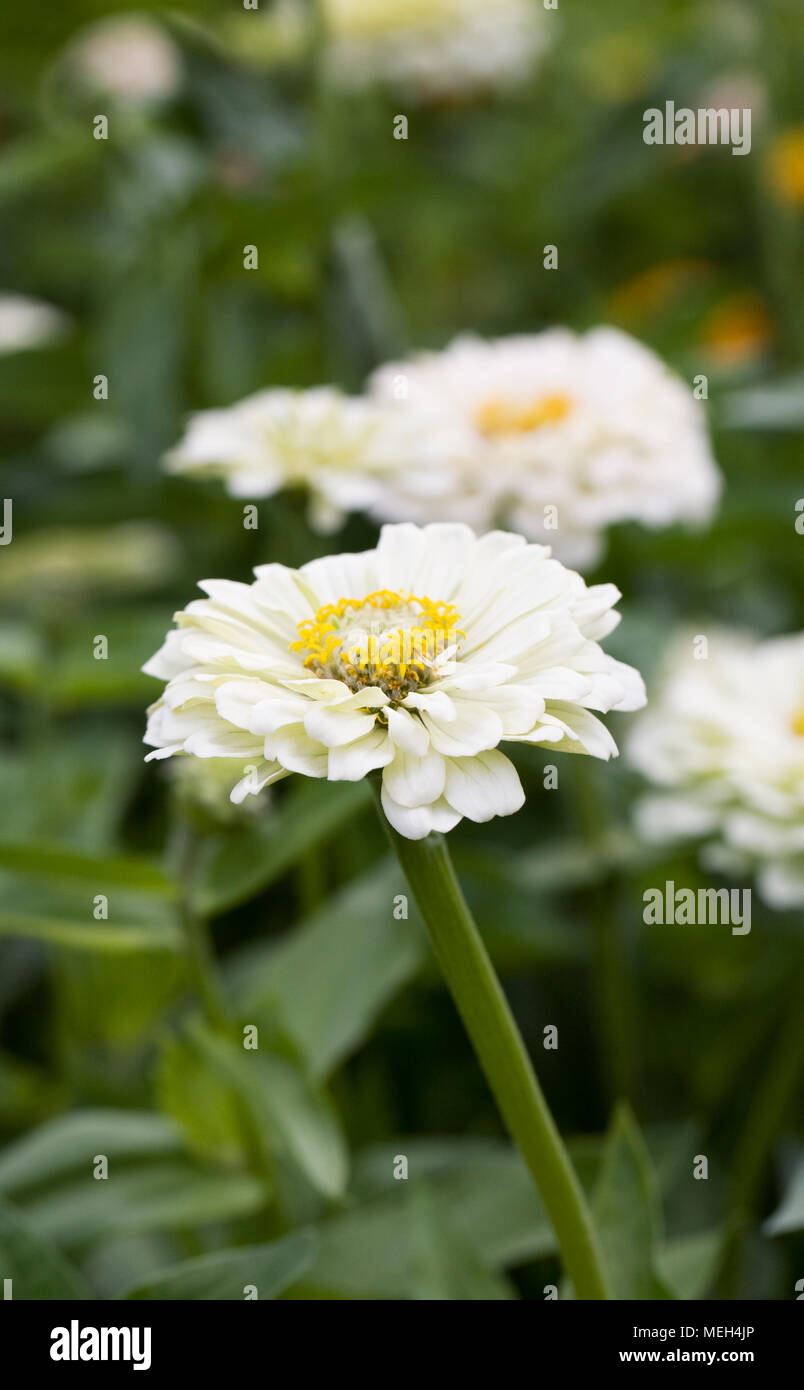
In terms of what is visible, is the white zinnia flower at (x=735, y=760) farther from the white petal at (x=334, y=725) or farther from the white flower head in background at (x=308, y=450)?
the white petal at (x=334, y=725)

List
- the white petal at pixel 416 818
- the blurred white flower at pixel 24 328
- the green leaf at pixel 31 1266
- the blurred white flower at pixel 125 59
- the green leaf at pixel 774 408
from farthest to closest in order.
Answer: the blurred white flower at pixel 125 59 → the blurred white flower at pixel 24 328 → the green leaf at pixel 774 408 → the green leaf at pixel 31 1266 → the white petal at pixel 416 818

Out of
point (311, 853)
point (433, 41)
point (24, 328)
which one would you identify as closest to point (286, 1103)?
point (311, 853)

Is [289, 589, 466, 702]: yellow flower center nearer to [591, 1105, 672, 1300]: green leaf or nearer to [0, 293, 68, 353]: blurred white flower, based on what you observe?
[591, 1105, 672, 1300]: green leaf

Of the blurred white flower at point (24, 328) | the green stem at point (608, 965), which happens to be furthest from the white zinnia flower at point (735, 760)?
the blurred white flower at point (24, 328)

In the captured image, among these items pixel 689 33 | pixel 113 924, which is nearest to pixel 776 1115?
pixel 113 924

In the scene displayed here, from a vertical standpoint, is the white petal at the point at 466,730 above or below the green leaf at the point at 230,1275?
above

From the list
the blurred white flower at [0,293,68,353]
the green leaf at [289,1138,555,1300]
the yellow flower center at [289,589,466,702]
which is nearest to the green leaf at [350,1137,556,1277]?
the green leaf at [289,1138,555,1300]
